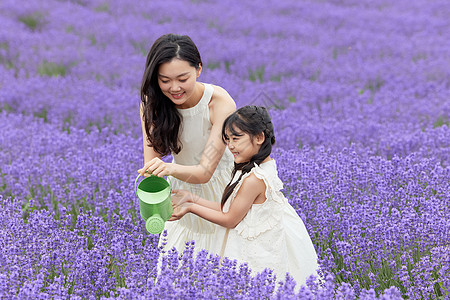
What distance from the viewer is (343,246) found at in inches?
106

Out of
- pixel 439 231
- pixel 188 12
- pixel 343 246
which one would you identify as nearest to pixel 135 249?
pixel 343 246

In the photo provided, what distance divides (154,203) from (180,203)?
297 mm

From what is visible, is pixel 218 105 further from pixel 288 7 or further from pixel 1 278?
pixel 288 7

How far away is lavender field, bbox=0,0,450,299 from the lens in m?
2.50

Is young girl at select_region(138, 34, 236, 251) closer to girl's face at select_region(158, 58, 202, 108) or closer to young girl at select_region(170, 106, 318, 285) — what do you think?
girl's face at select_region(158, 58, 202, 108)

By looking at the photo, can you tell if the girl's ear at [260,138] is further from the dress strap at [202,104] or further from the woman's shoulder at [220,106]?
the dress strap at [202,104]

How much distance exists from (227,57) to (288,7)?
3.80 m

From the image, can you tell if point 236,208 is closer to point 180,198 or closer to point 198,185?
point 180,198

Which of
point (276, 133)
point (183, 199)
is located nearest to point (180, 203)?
point (183, 199)

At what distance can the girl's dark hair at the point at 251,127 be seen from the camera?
259 centimetres

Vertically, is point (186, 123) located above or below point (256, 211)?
above

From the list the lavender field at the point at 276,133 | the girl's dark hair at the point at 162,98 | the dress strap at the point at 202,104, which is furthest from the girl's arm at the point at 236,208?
the dress strap at the point at 202,104

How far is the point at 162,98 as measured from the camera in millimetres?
2891

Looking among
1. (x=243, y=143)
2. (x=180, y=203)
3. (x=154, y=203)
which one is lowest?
(x=180, y=203)
